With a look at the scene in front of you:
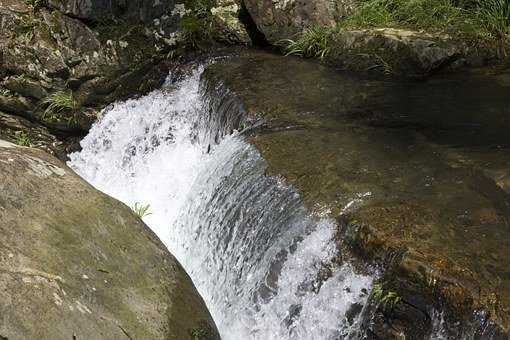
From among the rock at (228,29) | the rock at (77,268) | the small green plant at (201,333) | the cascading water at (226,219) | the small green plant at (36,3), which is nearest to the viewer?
the rock at (77,268)

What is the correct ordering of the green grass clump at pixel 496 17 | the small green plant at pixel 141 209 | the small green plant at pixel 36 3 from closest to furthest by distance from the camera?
the small green plant at pixel 141 209 < the green grass clump at pixel 496 17 < the small green plant at pixel 36 3

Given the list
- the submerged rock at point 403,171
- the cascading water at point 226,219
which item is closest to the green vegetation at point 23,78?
the cascading water at point 226,219

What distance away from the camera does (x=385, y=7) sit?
320 inches

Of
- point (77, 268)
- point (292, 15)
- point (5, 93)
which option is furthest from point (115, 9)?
point (77, 268)

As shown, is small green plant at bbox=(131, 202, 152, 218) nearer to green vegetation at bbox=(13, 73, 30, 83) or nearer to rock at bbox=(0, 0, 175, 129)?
rock at bbox=(0, 0, 175, 129)

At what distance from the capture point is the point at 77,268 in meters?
3.66

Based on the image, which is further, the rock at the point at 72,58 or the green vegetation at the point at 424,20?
the rock at the point at 72,58

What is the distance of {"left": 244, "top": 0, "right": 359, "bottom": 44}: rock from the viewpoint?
8.12m

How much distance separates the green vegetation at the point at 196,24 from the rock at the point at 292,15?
636 mm

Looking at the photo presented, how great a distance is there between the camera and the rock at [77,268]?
3312 millimetres

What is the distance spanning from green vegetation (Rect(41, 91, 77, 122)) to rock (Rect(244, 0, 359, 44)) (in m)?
2.64

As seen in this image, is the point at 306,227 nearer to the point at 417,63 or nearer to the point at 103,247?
the point at 103,247

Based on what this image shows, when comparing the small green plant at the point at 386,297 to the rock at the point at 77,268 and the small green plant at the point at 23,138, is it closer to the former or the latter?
the rock at the point at 77,268

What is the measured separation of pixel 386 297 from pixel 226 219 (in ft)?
6.22
